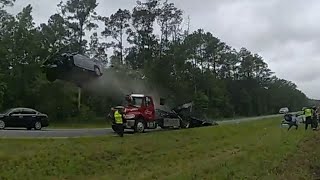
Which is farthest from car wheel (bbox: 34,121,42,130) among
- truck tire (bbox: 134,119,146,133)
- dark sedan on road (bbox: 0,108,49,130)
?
truck tire (bbox: 134,119,146,133)

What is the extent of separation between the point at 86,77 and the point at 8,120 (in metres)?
8.48

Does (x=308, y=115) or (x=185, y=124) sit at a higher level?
(x=308, y=115)

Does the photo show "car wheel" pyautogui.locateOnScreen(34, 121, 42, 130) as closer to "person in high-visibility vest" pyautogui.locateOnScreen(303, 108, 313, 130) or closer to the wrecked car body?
the wrecked car body

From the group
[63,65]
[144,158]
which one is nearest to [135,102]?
[63,65]

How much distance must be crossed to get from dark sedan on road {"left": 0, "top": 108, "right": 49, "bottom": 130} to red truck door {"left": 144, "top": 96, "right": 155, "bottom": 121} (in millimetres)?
7552

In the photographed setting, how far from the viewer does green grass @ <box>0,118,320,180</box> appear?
18719mm

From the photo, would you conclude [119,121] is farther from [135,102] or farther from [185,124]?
[185,124]

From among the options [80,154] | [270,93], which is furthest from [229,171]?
[270,93]

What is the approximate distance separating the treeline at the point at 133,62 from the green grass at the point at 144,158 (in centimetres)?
722

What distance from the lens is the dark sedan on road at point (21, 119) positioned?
32.4 meters

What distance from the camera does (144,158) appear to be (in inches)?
916

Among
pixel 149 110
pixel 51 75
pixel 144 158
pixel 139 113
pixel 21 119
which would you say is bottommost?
pixel 144 158

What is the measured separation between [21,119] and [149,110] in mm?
8576

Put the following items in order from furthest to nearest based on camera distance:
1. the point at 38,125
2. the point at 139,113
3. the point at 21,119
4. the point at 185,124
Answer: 1. the point at 185,124
2. the point at 38,125
3. the point at 21,119
4. the point at 139,113
